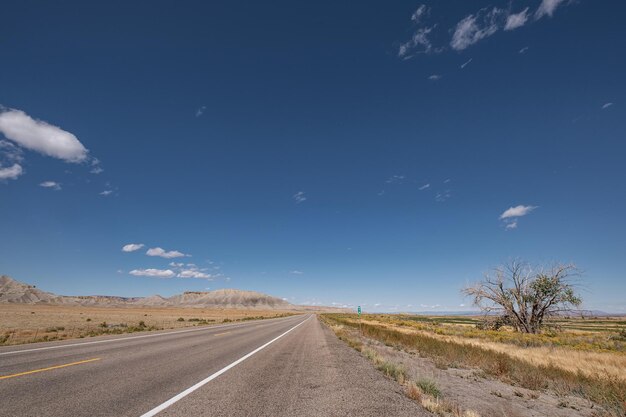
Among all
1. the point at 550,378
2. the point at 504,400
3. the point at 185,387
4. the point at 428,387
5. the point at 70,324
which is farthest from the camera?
the point at 70,324

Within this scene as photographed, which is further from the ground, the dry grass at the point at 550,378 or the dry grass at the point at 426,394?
the dry grass at the point at 426,394

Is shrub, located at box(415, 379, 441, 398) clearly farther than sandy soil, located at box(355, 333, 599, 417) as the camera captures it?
Yes

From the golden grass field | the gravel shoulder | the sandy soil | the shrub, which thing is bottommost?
the sandy soil

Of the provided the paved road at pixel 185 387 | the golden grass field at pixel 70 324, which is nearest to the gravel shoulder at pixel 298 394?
the paved road at pixel 185 387

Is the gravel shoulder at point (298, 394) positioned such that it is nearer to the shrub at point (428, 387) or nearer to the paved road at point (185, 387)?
the paved road at point (185, 387)

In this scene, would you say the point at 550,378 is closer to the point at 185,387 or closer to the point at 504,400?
the point at 504,400

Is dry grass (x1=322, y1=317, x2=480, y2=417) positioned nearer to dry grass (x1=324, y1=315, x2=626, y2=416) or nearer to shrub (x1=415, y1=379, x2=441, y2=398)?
shrub (x1=415, y1=379, x2=441, y2=398)

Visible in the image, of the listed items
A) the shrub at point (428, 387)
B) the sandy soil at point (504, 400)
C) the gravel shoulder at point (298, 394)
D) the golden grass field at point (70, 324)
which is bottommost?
the sandy soil at point (504, 400)

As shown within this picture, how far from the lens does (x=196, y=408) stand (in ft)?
17.6

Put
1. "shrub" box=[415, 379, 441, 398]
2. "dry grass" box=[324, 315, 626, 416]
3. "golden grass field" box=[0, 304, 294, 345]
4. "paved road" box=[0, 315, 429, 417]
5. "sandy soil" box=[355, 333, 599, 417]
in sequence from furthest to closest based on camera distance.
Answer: "golden grass field" box=[0, 304, 294, 345] < "dry grass" box=[324, 315, 626, 416] < "shrub" box=[415, 379, 441, 398] < "sandy soil" box=[355, 333, 599, 417] < "paved road" box=[0, 315, 429, 417]

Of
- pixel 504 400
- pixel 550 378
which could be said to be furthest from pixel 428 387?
pixel 550 378

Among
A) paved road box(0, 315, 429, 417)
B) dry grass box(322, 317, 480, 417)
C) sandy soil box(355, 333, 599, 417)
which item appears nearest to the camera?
paved road box(0, 315, 429, 417)

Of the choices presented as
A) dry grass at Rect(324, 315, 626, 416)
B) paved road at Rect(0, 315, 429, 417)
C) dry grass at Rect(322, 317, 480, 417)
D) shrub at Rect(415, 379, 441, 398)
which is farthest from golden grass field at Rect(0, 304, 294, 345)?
dry grass at Rect(324, 315, 626, 416)

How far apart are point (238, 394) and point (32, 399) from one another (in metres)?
3.34
